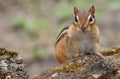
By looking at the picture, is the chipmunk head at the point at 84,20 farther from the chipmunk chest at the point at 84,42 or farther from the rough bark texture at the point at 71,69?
the rough bark texture at the point at 71,69

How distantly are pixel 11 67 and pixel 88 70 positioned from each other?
706mm

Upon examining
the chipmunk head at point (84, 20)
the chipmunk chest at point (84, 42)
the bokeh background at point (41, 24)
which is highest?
the bokeh background at point (41, 24)

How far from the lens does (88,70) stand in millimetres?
4957

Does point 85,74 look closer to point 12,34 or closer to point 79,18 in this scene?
point 79,18

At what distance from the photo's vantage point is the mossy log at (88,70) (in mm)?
4867

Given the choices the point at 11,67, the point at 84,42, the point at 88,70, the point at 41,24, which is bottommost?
the point at 88,70

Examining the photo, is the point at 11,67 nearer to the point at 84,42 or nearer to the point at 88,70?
the point at 88,70

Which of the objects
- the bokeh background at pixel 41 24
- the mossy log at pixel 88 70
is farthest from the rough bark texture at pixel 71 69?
the bokeh background at pixel 41 24

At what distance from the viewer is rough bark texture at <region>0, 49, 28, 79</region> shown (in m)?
→ 4.92

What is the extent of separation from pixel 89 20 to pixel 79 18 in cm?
11

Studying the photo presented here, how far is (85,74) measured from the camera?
4.91m

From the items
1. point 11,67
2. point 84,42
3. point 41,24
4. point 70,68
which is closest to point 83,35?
point 84,42

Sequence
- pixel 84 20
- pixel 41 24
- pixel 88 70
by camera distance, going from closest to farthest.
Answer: pixel 88 70
pixel 84 20
pixel 41 24

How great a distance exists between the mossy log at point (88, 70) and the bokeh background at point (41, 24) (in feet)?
16.1
